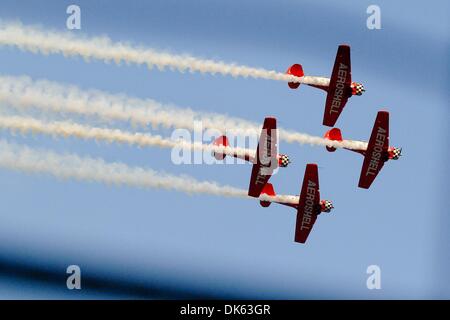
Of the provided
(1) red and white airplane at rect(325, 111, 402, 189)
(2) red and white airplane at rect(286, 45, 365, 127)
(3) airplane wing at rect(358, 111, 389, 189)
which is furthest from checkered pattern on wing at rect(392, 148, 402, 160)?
(2) red and white airplane at rect(286, 45, 365, 127)

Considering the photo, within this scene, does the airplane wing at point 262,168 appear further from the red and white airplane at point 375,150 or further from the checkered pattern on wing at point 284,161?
the red and white airplane at point 375,150

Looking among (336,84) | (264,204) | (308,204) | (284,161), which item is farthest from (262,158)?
(336,84)

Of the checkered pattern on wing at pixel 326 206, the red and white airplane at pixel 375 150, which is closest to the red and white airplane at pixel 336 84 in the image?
the red and white airplane at pixel 375 150

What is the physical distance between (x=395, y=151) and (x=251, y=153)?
17.1ft

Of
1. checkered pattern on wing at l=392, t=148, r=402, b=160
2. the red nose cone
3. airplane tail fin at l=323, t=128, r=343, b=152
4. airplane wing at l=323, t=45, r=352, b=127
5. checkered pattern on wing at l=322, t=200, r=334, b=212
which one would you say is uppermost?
airplane wing at l=323, t=45, r=352, b=127

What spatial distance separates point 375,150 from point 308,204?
8.44 ft

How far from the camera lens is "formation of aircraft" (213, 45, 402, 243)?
39.2 m

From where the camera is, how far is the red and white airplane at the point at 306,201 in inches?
1583

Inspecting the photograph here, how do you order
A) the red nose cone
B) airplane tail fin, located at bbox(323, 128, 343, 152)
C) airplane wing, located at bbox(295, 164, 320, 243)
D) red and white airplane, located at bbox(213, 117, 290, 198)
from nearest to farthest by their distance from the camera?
red and white airplane, located at bbox(213, 117, 290, 198) → the red nose cone → airplane wing, located at bbox(295, 164, 320, 243) → airplane tail fin, located at bbox(323, 128, 343, 152)

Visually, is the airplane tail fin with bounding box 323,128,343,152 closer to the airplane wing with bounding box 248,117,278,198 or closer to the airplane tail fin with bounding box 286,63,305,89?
the airplane tail fin with bounding box 286,63,305,89
